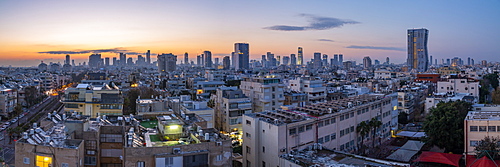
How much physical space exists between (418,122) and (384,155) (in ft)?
41.6

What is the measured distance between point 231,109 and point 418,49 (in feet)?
423

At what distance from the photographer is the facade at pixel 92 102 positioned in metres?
22.7

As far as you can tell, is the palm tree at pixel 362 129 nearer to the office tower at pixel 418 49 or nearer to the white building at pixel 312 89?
the white building at pixel 312 89

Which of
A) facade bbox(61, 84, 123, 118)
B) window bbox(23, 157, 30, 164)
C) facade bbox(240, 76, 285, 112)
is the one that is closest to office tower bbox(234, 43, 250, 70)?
facade bbox(240, 76, 285, 112)

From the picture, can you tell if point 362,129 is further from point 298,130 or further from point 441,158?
point 298,130

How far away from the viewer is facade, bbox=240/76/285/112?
27234mm

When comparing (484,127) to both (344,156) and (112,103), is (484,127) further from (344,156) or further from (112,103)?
(112,103)

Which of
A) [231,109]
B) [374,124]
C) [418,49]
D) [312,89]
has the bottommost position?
[374,124]

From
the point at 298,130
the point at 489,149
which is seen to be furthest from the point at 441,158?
the point at 298,130

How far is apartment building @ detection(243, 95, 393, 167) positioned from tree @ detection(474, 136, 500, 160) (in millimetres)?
5635

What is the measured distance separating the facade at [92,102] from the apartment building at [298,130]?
10.8m

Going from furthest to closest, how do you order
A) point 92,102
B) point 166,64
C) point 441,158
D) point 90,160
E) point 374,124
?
point 166,64 → point 92,102 → point 374,124 → point 441,158 → point 90,160

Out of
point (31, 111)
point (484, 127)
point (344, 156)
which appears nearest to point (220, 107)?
point (344, 156)

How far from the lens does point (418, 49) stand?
135 m
